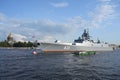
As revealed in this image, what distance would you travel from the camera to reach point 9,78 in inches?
1113

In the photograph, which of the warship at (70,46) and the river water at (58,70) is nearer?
the river water at (58,70)

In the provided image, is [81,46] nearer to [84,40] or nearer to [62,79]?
[84,40]

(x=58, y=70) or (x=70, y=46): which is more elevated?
(x=70, y=46)

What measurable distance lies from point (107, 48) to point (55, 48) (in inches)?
2380

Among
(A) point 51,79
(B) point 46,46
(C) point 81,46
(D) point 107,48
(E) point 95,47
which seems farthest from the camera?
(D) point 107,48

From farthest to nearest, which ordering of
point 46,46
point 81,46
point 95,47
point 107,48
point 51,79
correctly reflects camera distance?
point 107,48 → point 95,47 → point 81,46 → point 46,46 → point 51,79

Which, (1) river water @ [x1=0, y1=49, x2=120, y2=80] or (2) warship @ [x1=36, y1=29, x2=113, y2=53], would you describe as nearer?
(1) river water @ [x1=0, y1=49, x2=120, y2=80]

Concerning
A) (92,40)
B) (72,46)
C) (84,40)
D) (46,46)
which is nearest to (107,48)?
(92,40)

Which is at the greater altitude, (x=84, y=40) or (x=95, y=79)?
(x=84, y=40)

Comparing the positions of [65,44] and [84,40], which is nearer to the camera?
[65,44]

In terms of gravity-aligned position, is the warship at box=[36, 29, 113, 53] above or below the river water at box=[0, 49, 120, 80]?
above

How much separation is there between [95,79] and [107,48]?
124969mm

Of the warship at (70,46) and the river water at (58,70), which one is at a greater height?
the warship at (70,46)

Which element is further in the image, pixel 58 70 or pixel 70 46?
pixel 70 46
